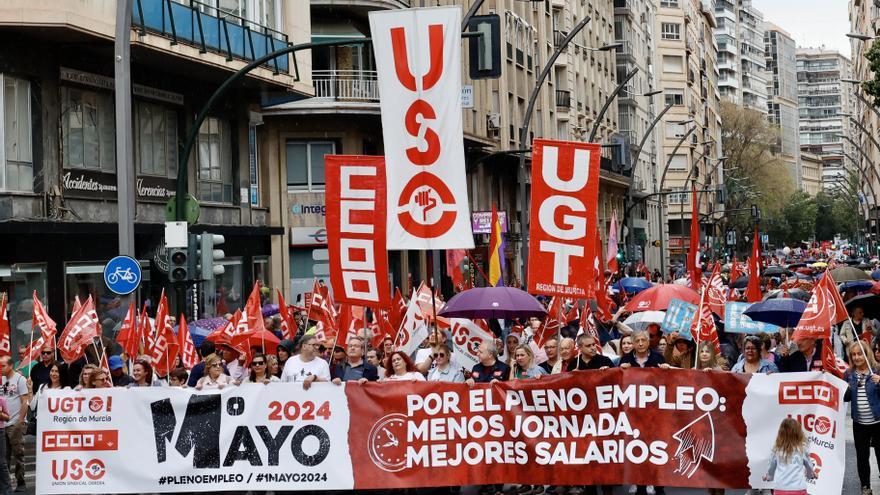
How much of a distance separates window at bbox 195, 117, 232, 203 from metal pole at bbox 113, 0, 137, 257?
39.9 feet

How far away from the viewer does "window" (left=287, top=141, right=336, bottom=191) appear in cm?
3734

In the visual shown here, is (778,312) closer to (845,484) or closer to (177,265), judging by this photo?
(845,484)

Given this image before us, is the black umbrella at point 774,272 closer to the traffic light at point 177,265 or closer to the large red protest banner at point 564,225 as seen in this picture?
the traffic light at point 177,265

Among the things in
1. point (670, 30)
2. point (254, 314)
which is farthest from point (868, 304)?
point (670, 30)

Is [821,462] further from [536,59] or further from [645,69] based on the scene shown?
[645,69]

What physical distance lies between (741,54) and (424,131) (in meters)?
154

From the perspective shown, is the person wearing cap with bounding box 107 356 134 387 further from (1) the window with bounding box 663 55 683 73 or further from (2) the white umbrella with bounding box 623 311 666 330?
(1) the window with bounding box 663 55 683 73

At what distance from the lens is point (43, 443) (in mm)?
11703

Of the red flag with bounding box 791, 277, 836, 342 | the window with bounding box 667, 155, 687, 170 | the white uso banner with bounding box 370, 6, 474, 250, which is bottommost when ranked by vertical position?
the red flag with bounding box 791, 277, 836, 342

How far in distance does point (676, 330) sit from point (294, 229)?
67.6 feet

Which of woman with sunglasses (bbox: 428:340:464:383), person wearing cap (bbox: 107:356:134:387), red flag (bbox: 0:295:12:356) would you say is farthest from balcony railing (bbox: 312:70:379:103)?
woman with sunglasses (bbox: 428:340:464:383)

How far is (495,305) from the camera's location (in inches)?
669

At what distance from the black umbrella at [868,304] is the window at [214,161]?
48.8ft

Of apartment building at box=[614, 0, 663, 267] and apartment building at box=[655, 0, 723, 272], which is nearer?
apartment building at box=[614, 0, 663, 267]
